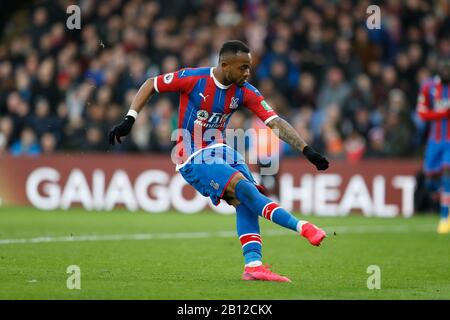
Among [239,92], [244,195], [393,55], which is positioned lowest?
[244,195]

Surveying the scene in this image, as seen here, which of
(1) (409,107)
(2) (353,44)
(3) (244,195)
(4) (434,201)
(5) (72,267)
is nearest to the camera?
(3) (244,195)

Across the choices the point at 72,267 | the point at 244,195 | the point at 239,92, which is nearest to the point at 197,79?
the point at 239,92

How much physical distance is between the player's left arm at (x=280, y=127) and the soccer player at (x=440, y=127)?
6.92m

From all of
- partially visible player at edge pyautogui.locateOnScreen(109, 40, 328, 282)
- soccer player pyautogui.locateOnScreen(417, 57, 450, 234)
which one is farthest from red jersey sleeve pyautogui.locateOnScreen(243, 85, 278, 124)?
soccer player pyautogui.locateOnScreen(417, 57, 450, 234)

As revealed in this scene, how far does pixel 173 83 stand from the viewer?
8.89 m

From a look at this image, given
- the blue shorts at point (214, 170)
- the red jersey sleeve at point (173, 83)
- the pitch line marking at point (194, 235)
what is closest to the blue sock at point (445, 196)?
the pitch line marking at point (194, 235)

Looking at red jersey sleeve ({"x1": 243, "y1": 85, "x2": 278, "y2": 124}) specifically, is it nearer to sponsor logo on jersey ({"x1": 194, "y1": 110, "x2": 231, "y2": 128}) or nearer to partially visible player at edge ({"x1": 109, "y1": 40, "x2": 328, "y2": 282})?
partially visible player at edge ({"x1": 109, "y1": 40, "x2": 328, "y2": 282})

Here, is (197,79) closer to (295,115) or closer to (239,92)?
(239,92)

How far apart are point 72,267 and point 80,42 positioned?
47.1ft

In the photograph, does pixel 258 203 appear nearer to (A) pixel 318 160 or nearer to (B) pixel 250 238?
(B) pixel 250 238

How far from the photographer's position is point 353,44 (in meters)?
21.8

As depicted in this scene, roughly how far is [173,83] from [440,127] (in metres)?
7.79

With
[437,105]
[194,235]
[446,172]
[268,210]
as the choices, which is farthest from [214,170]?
[437,105]

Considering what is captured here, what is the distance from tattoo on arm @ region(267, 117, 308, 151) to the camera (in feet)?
28.4
